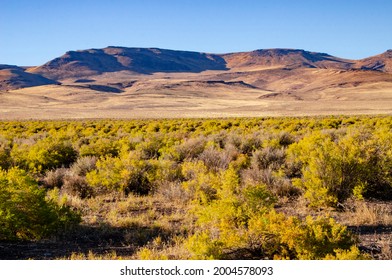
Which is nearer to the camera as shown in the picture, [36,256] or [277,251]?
[277,251]

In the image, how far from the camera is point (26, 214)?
277 inches

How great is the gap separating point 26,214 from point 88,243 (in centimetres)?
107

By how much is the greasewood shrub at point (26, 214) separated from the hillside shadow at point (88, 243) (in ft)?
0.60

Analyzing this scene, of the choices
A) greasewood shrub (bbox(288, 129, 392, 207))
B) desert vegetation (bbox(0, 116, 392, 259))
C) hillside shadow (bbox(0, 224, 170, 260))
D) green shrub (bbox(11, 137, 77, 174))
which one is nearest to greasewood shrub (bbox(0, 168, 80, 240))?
desert vegetation (bbox(0, 116, 392, 259))

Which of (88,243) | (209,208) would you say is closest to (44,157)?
(88,243)

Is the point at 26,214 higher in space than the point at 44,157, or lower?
higher

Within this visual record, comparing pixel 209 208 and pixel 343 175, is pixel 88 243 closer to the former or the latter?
pixel 209 208

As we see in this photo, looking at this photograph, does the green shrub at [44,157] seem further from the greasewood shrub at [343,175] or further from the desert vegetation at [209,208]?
the greasewood shrub at [343,175]

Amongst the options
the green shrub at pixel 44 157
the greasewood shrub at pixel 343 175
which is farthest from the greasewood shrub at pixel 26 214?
the green shrub at pixel 44 157

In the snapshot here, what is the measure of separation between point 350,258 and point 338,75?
20492cm

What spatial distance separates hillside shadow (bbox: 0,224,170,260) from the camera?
21.0 feet

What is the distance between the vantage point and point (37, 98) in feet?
417
